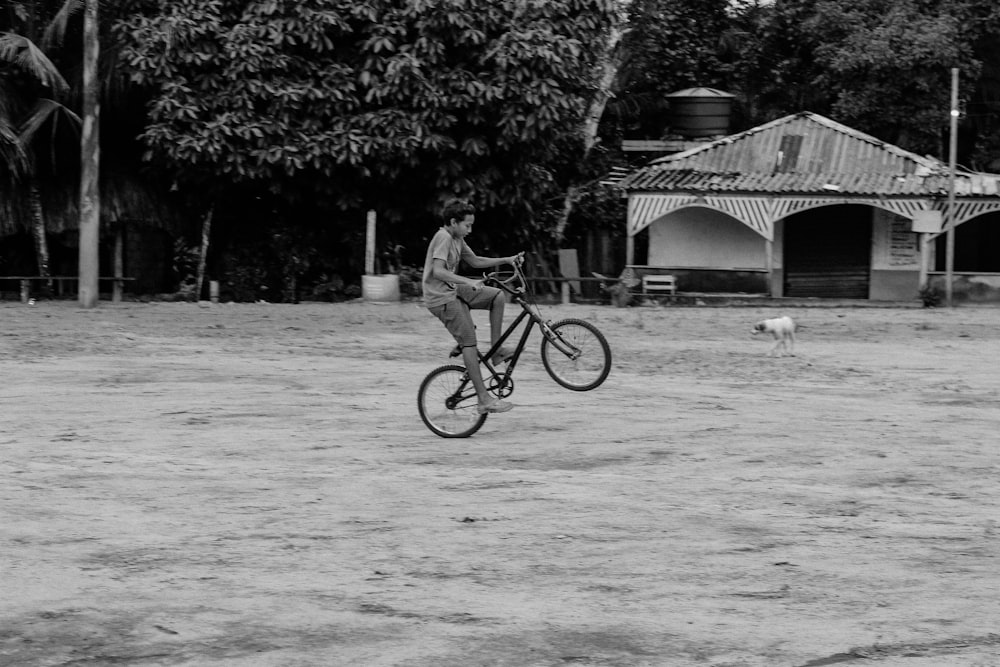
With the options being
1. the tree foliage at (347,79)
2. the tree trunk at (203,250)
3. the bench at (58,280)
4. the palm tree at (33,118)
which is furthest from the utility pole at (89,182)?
the tree trunk at (203,250)

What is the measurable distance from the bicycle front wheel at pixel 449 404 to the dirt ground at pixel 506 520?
4.9 inches

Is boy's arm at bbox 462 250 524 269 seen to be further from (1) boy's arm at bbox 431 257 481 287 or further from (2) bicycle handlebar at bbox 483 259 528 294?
(1) boy's arm at bbox 431 257 481 287

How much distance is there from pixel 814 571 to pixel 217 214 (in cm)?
2231

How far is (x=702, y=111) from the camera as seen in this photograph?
29672mm

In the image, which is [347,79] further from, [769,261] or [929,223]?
[929,223]

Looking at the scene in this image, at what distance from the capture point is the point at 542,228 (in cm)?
2833

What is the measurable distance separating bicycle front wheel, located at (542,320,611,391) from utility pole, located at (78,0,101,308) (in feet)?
46.0

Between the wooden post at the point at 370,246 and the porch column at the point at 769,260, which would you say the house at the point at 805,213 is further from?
the wooden post at the point at 370,246

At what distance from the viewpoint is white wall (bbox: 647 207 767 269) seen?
92.9 ft

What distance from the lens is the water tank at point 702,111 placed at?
2955 centimetres

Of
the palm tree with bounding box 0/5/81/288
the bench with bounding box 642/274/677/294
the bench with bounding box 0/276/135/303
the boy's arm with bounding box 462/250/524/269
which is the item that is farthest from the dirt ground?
the bench with bounding box 642/274/677/294

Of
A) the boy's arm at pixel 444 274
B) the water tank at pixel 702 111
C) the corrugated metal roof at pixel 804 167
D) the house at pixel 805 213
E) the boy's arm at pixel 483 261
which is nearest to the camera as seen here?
the boy's arm at pixel 444 274

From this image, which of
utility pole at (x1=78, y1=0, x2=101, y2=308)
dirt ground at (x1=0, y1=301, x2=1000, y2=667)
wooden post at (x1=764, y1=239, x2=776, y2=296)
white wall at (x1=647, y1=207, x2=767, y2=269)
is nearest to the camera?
dirt ground at (x1=0, y1=301, x2=1000, y2=667)

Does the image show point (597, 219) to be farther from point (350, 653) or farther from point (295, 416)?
point (350, 653)
